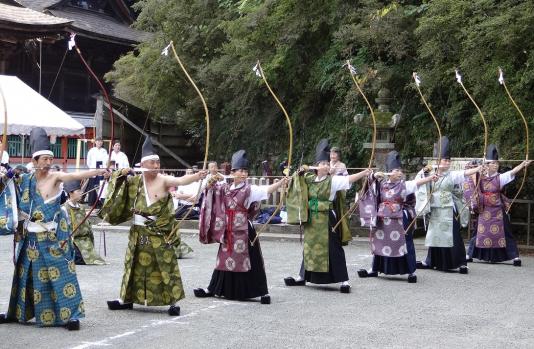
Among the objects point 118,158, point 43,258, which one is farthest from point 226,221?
point 118,158

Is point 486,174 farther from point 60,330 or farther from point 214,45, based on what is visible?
point 214,45

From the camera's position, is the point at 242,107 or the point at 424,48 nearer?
the point at 424,48

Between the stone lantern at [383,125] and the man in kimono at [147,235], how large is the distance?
29.1 ft

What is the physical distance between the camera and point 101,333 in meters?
6.79

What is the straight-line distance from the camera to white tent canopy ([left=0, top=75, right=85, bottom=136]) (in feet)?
47.8

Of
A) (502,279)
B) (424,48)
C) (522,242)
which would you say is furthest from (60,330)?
(522,242)

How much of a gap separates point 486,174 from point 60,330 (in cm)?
783

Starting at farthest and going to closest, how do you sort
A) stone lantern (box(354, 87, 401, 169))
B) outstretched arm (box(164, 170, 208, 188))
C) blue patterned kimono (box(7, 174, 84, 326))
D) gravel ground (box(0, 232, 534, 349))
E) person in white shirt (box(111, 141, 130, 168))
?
person in white shirt (box(111, 141, 130, 168)), stone lantern (box(354, 87, 401, 169)), outstretched arm (box(164, 170, 208, 188)), blue patterned kimono (box(7, 174, 84, 326)), gravel ground (box(0, 232, 534, 349))

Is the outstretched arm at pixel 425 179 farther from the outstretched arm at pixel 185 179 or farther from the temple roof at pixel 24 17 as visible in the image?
the temple roof at pixel 24 17

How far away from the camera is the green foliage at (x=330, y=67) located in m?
14.1

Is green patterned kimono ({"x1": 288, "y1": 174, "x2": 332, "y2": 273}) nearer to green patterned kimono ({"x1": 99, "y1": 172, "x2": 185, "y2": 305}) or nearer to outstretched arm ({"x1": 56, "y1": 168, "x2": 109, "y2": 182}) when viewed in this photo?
green patterned kimono ({"x1": 99, "y1": 172, "x2": 185, "y2": 305})

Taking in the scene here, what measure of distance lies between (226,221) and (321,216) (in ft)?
4.20

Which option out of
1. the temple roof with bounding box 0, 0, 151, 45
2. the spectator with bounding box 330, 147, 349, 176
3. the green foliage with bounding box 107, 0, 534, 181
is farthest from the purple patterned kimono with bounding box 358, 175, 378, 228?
the temple roof with bounding box 0, 0, 151, 45

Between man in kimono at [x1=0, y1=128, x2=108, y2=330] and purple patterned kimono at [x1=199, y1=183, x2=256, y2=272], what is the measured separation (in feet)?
5.85
